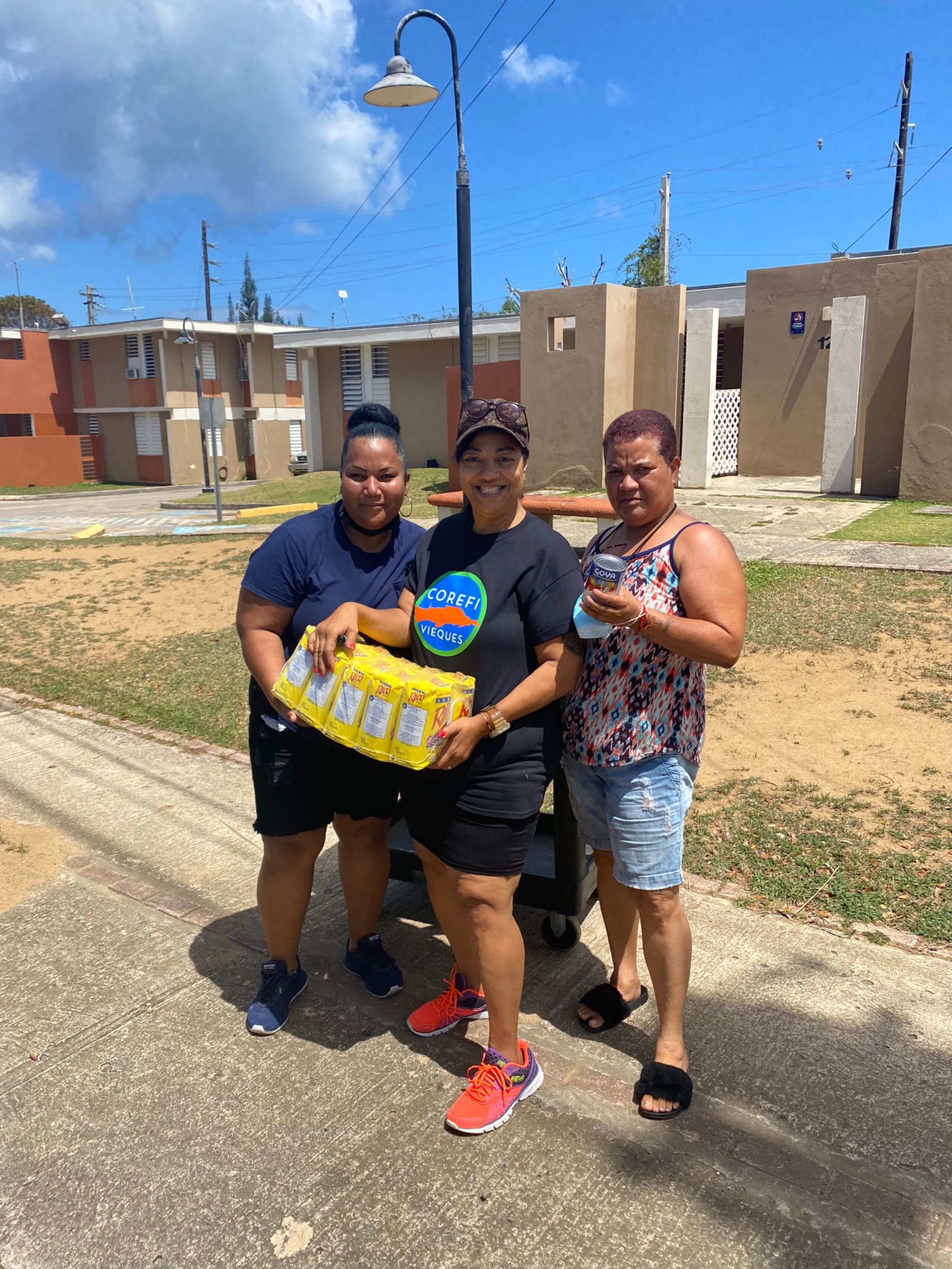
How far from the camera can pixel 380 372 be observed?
3044 centimetres

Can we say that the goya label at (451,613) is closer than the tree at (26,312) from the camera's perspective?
Yes

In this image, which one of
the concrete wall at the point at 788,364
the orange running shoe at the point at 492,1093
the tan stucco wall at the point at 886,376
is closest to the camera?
the orange running shoe at the point at 492,1093

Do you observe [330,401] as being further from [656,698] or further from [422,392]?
[656,698]

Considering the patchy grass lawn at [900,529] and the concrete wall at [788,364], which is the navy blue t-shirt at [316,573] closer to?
the patchy grass lawn at [900,529]

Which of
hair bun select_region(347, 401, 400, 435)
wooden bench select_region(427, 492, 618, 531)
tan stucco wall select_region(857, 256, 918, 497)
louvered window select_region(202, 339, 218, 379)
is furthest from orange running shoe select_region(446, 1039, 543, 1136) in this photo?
louvered window select_region(202, 339, 218, 379)

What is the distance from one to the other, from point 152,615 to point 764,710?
6.23 m

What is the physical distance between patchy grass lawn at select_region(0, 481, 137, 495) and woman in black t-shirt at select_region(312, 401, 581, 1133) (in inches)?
1393

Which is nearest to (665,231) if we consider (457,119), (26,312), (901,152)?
(901,152)

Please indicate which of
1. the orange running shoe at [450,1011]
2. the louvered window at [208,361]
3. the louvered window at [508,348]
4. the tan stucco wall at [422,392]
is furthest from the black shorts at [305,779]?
the louvered window at [208,361]

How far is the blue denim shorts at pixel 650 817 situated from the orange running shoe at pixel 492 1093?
0.59 m

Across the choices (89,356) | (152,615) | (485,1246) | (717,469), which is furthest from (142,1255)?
(89,356)

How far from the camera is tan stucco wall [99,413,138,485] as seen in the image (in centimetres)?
3931

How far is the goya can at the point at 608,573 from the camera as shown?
225cm

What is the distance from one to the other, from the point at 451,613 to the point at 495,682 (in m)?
0.22
